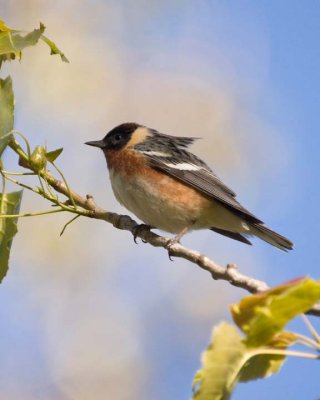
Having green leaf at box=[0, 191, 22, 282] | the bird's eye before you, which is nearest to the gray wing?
the bird's eye

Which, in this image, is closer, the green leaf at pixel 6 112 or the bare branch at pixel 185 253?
the bare branch at pixel 185 253

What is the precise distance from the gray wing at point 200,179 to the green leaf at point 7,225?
2385mm

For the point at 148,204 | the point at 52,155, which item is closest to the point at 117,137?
the point at 148,204

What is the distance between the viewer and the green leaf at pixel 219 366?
1.36 meters

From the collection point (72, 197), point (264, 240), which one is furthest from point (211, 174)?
point (72, 197)

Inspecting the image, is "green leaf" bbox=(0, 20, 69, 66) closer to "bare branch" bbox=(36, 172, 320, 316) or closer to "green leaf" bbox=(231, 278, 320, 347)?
"bare branch" bbox=(36, 172, 320, 316)

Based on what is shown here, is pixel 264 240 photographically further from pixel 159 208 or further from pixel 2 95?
pixel 2 95

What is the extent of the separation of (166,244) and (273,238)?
173 centimetres

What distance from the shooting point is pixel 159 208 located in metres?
4.50

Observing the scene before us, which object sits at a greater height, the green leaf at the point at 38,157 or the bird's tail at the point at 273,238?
the green leaf at the point at 38,157

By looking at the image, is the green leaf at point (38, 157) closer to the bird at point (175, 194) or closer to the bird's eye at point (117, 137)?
the bird at point (175, 194)

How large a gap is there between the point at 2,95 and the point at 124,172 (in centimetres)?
243

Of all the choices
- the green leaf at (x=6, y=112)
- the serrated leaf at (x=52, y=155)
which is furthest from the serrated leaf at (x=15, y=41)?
the serrated leaf at (x=52, y=155)

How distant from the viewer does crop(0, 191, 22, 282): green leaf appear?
7.31ft
